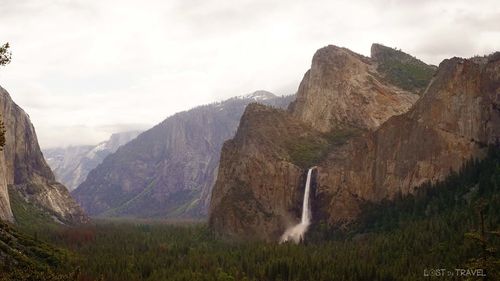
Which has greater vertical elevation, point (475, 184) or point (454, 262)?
point (475, 184)

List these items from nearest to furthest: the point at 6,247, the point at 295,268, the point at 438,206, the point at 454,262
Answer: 1. the point at 454,262
2. the point at 6,247
3. the point at 295,268
4. the point at 438,206

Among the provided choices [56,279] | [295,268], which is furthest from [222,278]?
[56,279]

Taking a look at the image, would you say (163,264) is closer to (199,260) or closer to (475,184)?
(199,260)

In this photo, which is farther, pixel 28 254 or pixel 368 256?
pixel 368 256

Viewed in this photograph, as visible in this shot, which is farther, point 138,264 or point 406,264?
point 138,264

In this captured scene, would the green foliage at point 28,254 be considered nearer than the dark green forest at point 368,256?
Yes

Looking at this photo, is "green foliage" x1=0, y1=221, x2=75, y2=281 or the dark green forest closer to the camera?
"green foliage" x1=0, y1=221, x2=75, y2=281

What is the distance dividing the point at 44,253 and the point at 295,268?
78.4 metres

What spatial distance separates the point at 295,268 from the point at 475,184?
224ft

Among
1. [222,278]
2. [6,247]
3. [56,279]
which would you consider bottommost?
[222,278]

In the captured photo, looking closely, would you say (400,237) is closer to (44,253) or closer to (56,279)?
(44,253)

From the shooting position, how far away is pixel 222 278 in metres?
157

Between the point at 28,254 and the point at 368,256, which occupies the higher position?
the point at 28,254

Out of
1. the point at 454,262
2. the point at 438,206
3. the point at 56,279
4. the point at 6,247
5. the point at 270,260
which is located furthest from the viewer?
the point at 438,206
